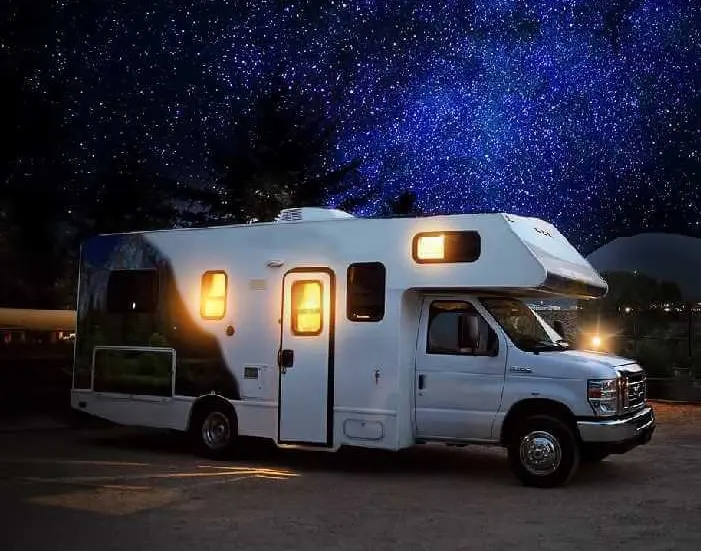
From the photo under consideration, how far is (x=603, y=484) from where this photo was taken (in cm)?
1052

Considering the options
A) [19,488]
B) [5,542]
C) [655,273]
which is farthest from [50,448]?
[655,273]

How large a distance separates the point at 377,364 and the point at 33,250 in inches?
1028

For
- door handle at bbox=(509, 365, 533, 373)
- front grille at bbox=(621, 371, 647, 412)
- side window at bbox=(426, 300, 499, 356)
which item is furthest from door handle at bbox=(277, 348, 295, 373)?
front grille at bbox=(621, 371, 647, 412)

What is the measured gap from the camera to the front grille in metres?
10.3

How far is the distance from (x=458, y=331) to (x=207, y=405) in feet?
12.0

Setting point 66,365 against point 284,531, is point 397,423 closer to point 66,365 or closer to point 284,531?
point 284,531

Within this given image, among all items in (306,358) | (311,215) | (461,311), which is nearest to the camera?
(461,311)

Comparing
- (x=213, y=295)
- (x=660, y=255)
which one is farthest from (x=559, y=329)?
(x=660, y=255)

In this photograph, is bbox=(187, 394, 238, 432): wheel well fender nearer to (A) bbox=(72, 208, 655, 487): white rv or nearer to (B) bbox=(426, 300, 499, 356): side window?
(A) bbox=(72, 208, 655, 487): white rv

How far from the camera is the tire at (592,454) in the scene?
10.5 metres

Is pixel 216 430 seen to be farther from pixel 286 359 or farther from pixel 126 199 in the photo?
pixel 126 199

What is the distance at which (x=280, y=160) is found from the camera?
3109 cm

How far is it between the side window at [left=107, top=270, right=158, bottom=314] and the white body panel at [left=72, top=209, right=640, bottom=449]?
505mm

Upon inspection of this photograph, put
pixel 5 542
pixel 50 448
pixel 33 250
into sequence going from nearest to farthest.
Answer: pixel 5 542, pixel 50 448, pixel 33 250
